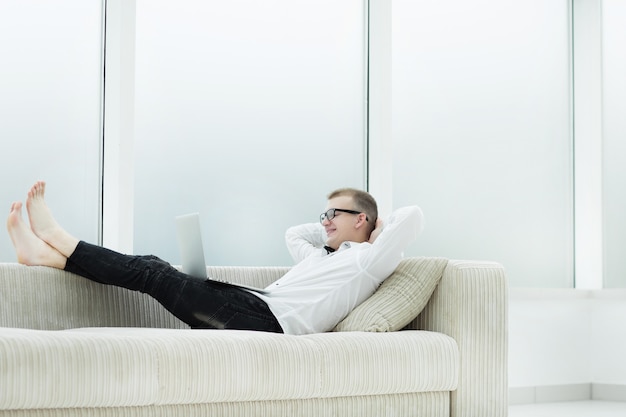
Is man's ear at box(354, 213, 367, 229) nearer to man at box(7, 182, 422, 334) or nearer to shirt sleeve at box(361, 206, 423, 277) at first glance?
man at box(7, 182, 422, 334)

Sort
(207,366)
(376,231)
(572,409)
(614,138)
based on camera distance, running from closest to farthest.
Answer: (207,366)
(376,231)
(572,409)
(614,138)

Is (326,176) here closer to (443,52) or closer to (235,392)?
(443,52)

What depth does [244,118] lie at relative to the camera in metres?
4.34

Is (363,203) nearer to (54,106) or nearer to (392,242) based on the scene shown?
(392,242)

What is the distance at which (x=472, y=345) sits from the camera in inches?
116

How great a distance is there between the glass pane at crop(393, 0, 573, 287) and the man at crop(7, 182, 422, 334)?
5.00 ft

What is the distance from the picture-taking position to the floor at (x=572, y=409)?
4.25 m

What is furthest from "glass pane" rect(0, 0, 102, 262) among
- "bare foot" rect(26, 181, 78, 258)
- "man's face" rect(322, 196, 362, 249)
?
"man's face" rect(322, 196, 362, 249)

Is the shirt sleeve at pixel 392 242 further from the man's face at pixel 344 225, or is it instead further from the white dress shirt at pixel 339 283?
the man's face at pixel 344 225

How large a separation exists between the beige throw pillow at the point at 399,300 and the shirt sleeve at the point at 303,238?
56cm

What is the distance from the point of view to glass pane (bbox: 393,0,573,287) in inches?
188

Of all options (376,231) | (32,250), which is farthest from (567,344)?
(32,250)

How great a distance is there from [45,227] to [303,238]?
1128 mm

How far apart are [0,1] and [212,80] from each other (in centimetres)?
104
